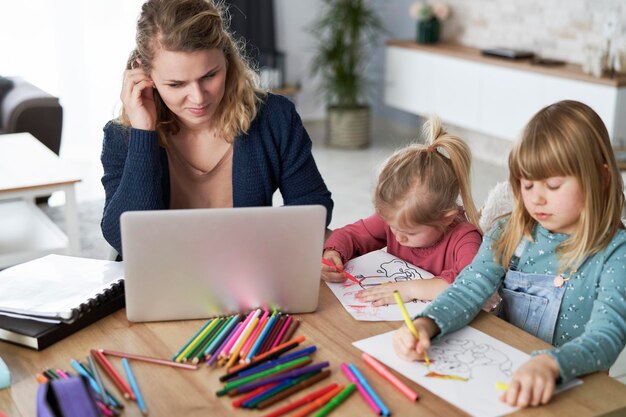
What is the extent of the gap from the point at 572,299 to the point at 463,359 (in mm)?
297

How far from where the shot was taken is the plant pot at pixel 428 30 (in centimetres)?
533

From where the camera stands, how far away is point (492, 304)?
60.2 inches

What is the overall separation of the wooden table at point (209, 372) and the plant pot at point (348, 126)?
4.02 meters

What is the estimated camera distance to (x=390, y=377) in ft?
3.92

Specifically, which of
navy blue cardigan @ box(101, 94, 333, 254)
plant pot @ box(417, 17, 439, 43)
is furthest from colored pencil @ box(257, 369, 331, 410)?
plant pot @ box(417, 17, 439, 43)

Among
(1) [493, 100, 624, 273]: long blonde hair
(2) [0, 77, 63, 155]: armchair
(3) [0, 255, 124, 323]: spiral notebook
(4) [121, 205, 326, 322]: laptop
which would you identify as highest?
(1) [493, 100, 624, 273]: long blonde hair

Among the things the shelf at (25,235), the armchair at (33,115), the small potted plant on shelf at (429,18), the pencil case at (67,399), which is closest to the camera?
the pencil case at (67,399)

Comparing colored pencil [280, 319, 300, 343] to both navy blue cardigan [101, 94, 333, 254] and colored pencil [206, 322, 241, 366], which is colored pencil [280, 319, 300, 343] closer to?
colored pencil [206, 322, 241, 366]

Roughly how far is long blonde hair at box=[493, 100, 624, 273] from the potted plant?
408 centimetres

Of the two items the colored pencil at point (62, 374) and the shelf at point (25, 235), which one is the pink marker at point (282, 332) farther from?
the shelf at point (25, 235)

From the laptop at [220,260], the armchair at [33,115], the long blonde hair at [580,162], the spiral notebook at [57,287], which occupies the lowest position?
A: the armchair at [33,115]

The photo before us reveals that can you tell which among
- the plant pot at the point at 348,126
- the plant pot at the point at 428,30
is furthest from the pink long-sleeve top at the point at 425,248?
the plant pot at the point at 428,30

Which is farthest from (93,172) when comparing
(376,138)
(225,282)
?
(225,282)

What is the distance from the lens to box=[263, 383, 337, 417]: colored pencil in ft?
3.62
